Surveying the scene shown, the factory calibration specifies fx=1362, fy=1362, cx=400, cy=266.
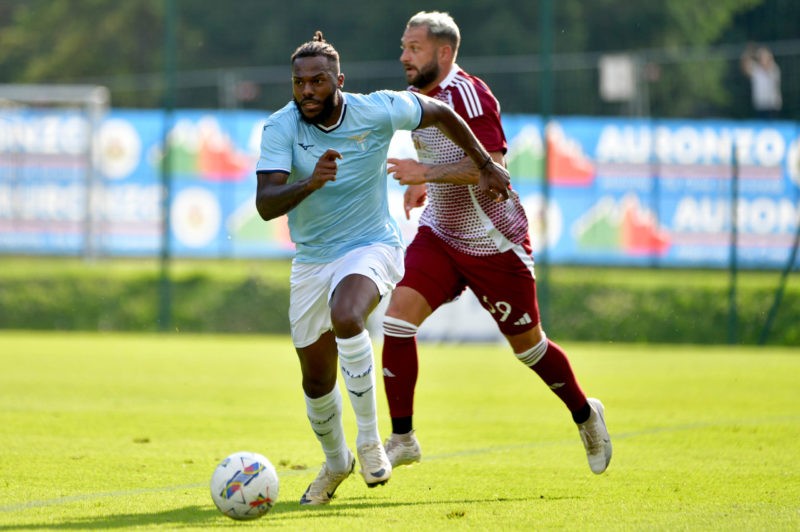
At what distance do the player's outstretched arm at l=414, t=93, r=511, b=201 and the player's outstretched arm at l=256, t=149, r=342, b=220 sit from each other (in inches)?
35.1

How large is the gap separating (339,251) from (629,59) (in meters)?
18.9

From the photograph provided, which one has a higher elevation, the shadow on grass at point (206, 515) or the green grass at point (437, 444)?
the shadow on grass at point (206, 515)

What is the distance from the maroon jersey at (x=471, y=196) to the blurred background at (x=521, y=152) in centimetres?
1034

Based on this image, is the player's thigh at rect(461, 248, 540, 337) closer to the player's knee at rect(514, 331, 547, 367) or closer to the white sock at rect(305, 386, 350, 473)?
the player's knee at rect(514, 331, 547, 367)

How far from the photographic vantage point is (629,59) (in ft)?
80.7

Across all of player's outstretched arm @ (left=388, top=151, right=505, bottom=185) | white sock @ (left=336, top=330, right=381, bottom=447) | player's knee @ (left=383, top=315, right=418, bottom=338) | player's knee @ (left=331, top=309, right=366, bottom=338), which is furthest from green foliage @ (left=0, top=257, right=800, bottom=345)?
player's knee @ (left=331, top=309, right=366, bottom=338)

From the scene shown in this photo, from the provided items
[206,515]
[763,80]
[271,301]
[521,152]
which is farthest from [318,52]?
[763,80]

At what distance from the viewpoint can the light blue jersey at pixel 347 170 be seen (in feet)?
21.2

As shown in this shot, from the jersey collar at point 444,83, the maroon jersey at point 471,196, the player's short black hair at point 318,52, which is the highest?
the player's short black hair at point 318,52

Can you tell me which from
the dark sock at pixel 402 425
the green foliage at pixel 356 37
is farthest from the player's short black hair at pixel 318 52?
the green foliage at pixel 356 37

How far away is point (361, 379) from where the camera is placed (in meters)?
6.28

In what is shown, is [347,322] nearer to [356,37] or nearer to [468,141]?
[468,141]

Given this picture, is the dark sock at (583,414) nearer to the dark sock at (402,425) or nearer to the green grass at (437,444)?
the green grass at (437,444)

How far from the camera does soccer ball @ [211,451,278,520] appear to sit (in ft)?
19.1
